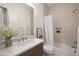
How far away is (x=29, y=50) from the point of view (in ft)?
5.83

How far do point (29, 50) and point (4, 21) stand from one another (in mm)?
744

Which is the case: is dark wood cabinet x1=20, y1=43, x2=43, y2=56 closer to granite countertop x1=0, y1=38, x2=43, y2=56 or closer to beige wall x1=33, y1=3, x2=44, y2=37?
granite countertop x1=0, y1=38, x2=43, y2=56

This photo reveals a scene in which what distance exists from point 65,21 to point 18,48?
43.3 inches

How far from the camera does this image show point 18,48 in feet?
5.75

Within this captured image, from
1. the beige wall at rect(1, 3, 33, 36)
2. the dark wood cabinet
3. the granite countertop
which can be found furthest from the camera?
the beige wall at rect(1, 3, 33, 36)

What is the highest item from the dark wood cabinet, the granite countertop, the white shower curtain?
the white shower curtain

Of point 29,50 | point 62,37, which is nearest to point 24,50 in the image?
point 29,50

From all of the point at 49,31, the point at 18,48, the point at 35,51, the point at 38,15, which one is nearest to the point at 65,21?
the point at 49,31

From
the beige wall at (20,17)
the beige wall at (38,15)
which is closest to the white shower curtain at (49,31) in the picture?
the beige wall at (38,15)

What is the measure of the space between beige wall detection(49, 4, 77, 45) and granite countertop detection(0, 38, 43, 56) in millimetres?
518

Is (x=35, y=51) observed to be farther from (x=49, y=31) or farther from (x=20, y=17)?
(x=20, y=17)

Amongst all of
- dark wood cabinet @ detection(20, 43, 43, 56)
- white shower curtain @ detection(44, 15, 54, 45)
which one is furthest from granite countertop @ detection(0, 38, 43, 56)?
white shower curtain @ detection(44, 15, 54, 45)

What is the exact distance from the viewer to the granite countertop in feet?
5.01

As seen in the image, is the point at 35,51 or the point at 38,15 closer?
the point at 35,51
